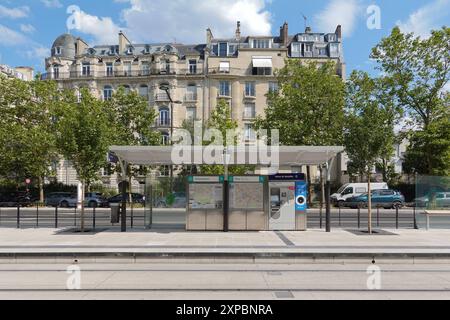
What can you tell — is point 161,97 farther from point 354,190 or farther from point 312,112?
point 354,190

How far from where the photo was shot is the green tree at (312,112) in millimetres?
39469

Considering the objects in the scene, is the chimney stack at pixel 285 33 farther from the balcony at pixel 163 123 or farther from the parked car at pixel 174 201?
the parked car at pixel 174 201

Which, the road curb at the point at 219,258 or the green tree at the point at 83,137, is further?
the green tree at the point at 83,137

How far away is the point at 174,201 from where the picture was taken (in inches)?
703

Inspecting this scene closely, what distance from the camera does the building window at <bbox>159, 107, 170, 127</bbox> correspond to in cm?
5959

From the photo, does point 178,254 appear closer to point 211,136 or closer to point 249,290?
point 249,290

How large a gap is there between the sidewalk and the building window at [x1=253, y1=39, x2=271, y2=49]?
47.4 meters

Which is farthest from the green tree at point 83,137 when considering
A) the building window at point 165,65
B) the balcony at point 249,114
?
the building window at point 165,65

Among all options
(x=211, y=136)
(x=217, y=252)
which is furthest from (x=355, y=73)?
(x=217, y=252)

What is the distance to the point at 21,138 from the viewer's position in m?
41.4

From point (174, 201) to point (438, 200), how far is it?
11652 mm

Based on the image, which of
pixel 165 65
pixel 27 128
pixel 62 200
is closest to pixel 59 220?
A: pixel 62 200

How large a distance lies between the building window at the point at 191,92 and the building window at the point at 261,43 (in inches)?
392

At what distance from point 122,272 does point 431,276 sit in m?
6.59
